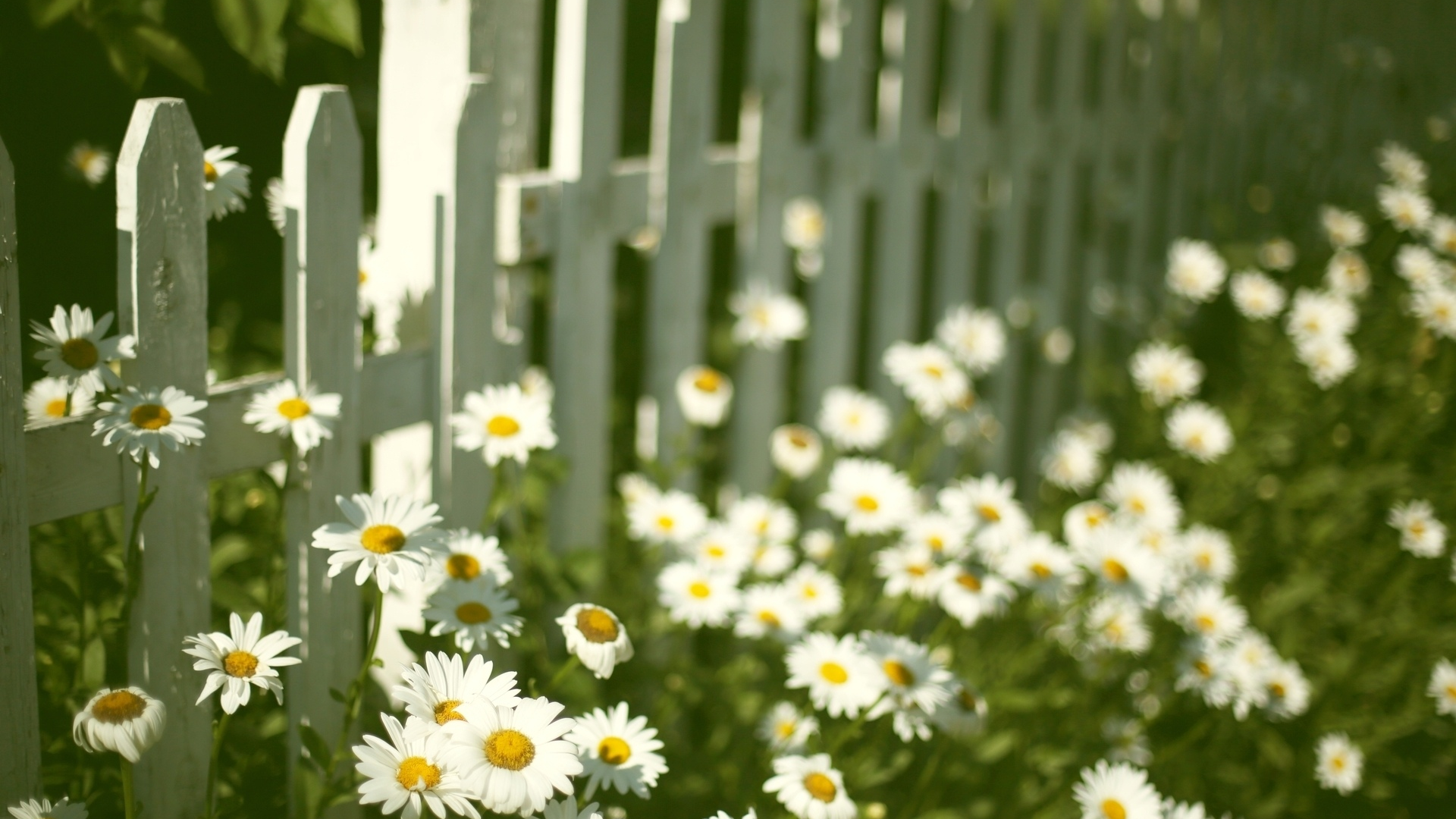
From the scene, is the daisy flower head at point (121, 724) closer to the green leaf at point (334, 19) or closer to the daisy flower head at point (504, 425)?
the daisy flower head at point (504, 425)

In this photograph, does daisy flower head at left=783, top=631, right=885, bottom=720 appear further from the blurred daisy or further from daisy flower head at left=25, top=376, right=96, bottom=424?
daisy flower head at left=25, top=376, right=96, bottom=424

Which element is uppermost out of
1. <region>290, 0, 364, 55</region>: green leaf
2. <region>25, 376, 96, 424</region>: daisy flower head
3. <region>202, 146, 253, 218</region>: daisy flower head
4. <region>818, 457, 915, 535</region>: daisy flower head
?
<region>290, 0, 364, 55</region>: green leaf

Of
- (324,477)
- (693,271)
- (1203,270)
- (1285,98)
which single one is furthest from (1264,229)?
(324,477)

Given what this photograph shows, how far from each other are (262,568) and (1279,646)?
1.88 m

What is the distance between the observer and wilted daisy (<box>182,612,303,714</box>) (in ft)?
3.44

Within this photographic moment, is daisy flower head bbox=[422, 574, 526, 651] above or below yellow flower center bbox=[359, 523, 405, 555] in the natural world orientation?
below

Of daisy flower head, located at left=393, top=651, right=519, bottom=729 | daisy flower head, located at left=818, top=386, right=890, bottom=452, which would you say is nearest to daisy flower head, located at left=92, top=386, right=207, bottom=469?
daisy flower head, located at left=393, top=651, right=519, bottom=729

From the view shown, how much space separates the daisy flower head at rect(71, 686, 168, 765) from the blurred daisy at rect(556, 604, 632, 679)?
0.39 m

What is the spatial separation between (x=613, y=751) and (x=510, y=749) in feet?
0.77

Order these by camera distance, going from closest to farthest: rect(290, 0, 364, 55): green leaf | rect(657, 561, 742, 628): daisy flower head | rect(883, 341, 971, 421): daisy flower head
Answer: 1. rect(290, 0, 364, 55): green leaf
2. rect(657, 561, 742, 628): daisy flower head
3. rect(883, 341, 971, 421): daisy flower head

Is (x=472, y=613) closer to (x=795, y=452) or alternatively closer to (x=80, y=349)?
(x=80, y=349)

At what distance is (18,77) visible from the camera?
1.63m

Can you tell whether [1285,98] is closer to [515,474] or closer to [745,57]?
[745,57]

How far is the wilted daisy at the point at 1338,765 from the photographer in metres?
1.92
